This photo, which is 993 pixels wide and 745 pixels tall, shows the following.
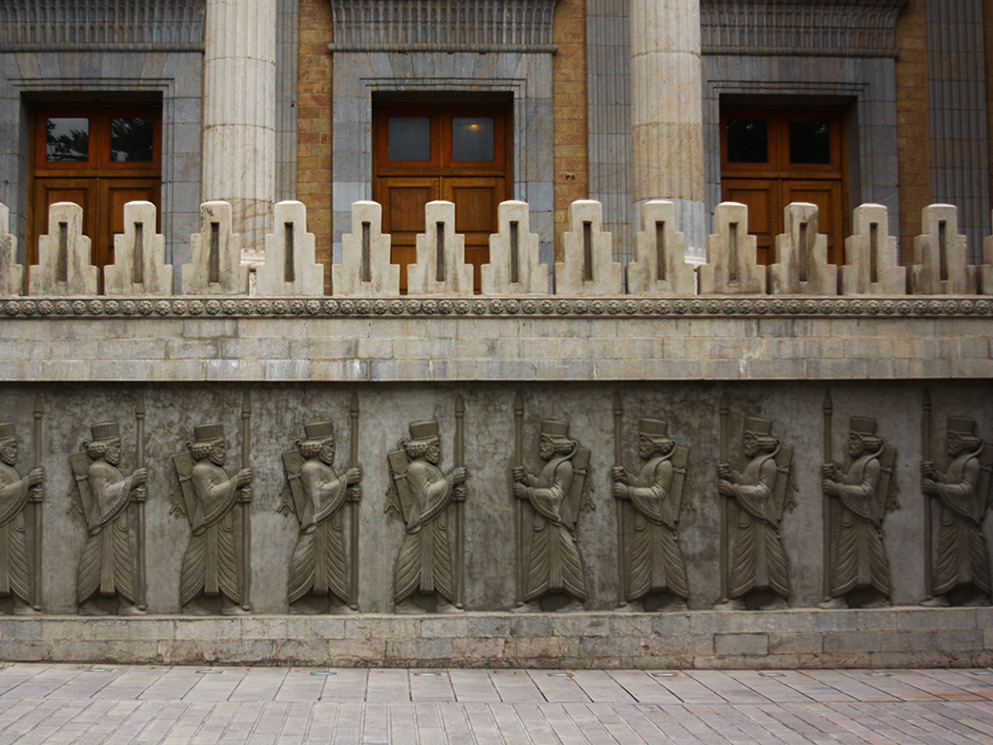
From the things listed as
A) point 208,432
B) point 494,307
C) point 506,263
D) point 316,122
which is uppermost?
point 316,122

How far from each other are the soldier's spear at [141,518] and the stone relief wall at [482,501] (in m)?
0.02

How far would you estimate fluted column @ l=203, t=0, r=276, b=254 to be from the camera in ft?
47.0

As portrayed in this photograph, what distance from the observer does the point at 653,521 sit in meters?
10.9

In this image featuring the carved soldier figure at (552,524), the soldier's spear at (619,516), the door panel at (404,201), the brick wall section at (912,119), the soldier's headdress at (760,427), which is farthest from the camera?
the brick wall section at (912,119)

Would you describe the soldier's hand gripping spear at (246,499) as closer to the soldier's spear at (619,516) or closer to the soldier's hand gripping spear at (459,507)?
the soldier's hand gripping spear at (459,507)

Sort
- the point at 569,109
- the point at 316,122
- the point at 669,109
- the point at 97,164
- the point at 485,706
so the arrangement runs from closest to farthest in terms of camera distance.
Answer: the point at 485,706 → the point at 669,109 → the point at 316,122 → the point at 569,109 → the point at 97,164

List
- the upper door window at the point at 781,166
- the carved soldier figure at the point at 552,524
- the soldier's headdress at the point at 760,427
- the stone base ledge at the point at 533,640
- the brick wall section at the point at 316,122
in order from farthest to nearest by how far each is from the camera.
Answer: the upper door window at the point at 781,166 → the brick wall section at the point at 316,122 → the soldier's headdress at the point at 760,427 → the carved soldier figure at the point at 552,524 → the stone base ledge at the point at 533,640

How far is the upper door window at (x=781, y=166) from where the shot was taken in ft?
63.0

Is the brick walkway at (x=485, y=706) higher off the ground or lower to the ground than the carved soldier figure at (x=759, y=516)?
lower

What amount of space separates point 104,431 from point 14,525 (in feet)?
4.21

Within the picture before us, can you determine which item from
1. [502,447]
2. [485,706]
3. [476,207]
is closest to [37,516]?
[502,447]

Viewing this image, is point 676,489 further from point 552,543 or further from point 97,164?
point 97,164

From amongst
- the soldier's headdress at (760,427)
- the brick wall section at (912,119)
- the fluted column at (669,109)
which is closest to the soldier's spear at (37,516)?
the soldier's headdress at (760,427)

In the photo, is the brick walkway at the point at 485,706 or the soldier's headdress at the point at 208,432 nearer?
the brick walkway at the point at 485,706
